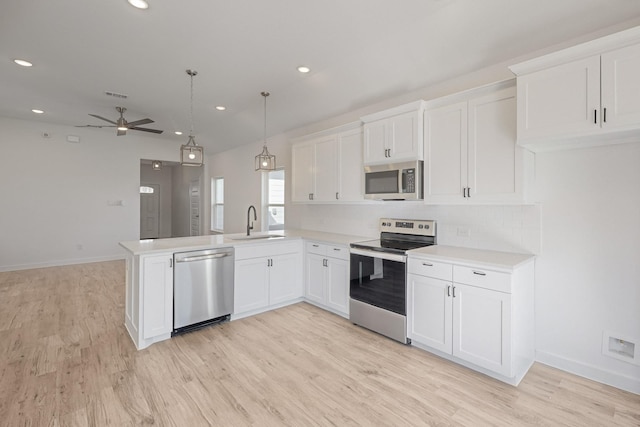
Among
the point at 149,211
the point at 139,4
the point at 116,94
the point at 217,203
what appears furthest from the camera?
the point at 149,211

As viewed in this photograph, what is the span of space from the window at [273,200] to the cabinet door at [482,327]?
160 inches

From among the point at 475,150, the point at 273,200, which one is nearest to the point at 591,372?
the point at 475,150

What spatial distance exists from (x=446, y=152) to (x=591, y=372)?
2110 millimetres

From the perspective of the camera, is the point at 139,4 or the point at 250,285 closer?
the point at 139,4

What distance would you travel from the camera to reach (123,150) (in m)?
7.00

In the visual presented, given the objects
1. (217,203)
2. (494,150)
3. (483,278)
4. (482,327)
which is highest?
(494,150)

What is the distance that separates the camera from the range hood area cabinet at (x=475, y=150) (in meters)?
2.46

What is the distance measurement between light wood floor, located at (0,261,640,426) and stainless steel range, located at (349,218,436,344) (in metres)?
0.16

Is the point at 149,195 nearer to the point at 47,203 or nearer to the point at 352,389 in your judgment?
the point at 47,203

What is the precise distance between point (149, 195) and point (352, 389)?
403 inches

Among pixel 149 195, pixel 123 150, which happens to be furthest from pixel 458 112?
pixel 149 195

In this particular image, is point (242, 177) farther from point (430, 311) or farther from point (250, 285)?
point (430, 311)

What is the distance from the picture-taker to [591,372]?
238cm

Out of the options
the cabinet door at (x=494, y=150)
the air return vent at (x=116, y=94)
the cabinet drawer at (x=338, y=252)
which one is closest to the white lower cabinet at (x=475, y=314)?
the cabinet door at (x=494, y=150)
